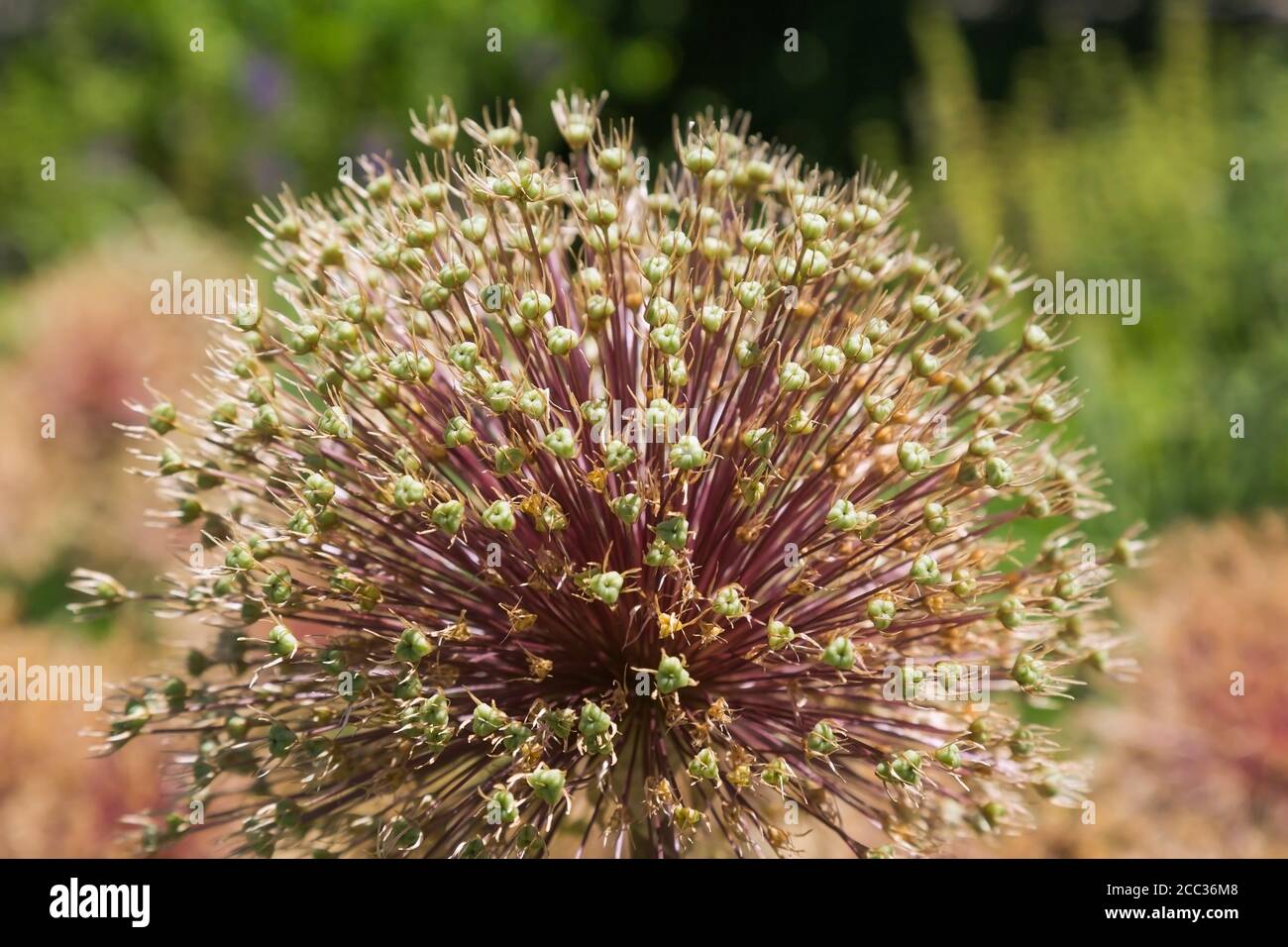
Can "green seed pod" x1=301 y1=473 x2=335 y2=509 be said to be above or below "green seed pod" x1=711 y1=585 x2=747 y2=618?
above

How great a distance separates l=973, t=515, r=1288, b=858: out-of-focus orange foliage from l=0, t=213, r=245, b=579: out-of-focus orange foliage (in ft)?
8.01

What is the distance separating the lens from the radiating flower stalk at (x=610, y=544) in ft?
4.92

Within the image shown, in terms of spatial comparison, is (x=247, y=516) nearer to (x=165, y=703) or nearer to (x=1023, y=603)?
(x=165, y=703)

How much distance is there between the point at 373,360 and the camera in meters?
1.55

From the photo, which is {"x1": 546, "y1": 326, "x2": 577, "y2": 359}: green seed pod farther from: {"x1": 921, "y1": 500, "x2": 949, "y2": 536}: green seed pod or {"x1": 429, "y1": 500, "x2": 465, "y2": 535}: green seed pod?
{"x1": 921, "y1": 500, "x2": 949, "y2": 536}: green seed pod

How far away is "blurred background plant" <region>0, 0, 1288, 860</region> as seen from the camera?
10.3 feet

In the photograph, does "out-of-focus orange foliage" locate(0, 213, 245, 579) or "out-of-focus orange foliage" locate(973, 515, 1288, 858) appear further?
"out-of-focus orange foliage" locate(0, 213, 245, 579)

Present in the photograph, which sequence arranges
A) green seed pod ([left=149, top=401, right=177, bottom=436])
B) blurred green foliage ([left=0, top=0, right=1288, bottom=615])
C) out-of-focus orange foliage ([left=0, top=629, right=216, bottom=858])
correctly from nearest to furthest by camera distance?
A: green seed pod ([left=149, top=401, right=177, bottom=436]) → out-of-focus orange foliage ([left=0, top=629, right=216, bottom=858]) → blurred green foliage ([left=0, top=0, right=1288, bottom=615])

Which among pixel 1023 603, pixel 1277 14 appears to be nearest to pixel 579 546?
pixel 1023 603

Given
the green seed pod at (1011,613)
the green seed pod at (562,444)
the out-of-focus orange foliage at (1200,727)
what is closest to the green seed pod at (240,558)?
the green seed pod at (562,444)

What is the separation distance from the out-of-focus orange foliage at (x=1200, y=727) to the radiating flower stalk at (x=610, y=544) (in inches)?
33.5

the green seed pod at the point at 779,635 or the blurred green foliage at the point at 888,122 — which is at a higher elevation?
the blurred green foliage at the point at 888,122

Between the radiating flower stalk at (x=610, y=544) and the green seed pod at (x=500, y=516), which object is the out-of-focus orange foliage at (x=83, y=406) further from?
the green seed pod at (x=500, y=516)

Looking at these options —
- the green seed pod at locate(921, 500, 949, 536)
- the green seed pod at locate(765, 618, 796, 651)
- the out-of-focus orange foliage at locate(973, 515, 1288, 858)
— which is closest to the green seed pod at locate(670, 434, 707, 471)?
the green seed pod at locate(765, 618, 796, 651)
